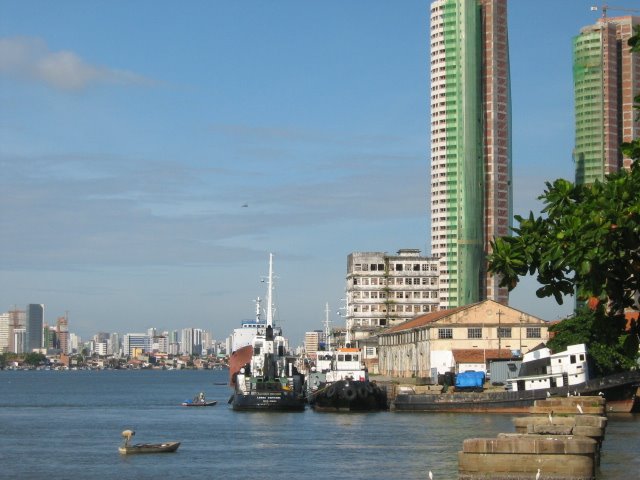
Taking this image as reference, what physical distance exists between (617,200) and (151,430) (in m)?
68.6

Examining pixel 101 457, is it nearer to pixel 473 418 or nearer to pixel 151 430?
pixel 151 430

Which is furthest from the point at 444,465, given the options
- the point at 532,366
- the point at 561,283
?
the point at 532,366

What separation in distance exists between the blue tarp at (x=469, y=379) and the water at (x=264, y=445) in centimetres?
1090

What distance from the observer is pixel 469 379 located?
4412 inches

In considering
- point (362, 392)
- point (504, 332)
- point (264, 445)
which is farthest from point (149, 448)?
point (504, 332)

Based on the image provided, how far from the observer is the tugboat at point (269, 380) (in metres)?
99.9

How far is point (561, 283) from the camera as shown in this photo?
24.8m

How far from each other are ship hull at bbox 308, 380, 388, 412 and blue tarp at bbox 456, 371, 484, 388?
24.8 feet

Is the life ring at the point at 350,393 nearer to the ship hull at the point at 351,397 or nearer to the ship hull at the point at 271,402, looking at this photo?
the ship hull at the point at 351,397

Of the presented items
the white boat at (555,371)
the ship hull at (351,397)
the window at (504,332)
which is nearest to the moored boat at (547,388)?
the white boat at (555,371)

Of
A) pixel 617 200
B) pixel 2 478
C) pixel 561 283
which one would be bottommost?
pixel 2 478

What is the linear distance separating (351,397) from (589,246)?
276 feet

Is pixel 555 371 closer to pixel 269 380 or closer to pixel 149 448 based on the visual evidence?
pixel 269 380

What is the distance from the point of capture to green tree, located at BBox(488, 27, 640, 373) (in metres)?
23.3
